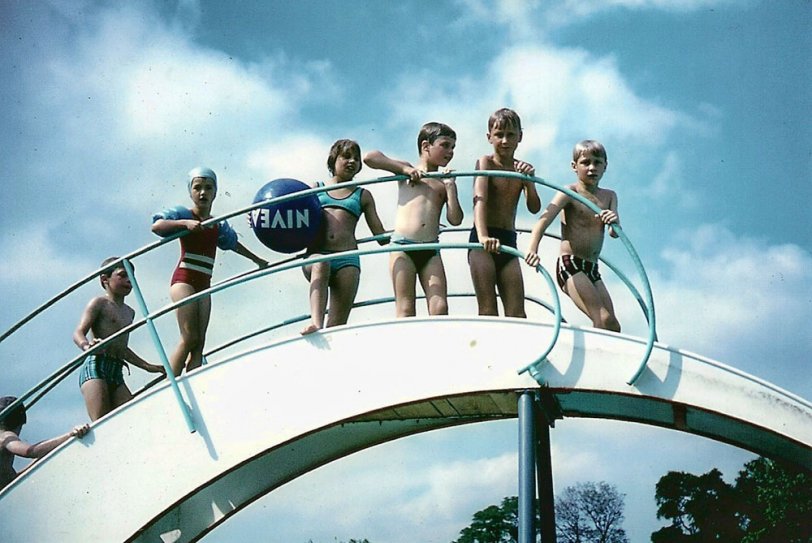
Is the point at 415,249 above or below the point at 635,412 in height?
above

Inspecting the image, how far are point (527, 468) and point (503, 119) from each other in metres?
2.47

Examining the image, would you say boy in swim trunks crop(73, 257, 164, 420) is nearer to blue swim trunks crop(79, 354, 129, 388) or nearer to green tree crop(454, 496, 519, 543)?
blue swim trunks crop(79, 354, 129, 388)

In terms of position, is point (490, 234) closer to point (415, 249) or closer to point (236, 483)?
point (415, 249)

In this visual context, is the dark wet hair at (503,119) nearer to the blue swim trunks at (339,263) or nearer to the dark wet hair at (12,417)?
the blue swim trunks at (339,263)

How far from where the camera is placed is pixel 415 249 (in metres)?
6.29

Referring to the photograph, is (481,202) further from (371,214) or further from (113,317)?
(113,317)

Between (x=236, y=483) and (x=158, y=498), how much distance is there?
117 centimetres

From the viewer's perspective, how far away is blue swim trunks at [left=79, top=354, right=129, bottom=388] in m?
7.55

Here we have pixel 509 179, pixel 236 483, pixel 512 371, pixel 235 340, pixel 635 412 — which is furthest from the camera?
pixel 235 340

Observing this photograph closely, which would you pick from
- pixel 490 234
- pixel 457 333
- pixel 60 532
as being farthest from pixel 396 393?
pixel 60 532

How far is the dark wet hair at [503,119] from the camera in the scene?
676 centimetres

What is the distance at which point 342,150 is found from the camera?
23.8 ft

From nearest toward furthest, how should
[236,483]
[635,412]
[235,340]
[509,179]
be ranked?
[635,412] → [509,179] → [236,483] → [235,340]

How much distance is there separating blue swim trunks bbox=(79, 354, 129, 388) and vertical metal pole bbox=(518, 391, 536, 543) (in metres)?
3.52
